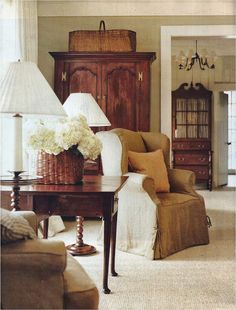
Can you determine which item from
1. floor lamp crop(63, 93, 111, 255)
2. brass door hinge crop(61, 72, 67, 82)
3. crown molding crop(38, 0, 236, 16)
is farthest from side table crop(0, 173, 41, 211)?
crown molding crop(38, 0, 236, 16)

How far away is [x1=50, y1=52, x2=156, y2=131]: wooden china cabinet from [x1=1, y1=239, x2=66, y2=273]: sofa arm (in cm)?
397

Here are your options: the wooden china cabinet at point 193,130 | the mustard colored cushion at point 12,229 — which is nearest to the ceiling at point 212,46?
the wooden china cabinet at point 193,130

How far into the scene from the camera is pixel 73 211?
2758 mm

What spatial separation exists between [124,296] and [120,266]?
2.30 ft

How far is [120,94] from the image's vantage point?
5586 mm

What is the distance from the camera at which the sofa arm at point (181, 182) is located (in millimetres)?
4535

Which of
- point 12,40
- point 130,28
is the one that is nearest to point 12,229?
point 12,40

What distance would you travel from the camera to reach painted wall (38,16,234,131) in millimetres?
5906

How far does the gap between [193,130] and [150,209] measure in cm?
584

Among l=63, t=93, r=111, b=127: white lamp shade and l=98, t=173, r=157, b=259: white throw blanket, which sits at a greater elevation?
l=63, t=93, r=111, b=127: white lamp shade

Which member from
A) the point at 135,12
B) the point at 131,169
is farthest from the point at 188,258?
the point at 135,12

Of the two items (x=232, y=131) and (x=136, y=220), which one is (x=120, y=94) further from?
(x=232, y=131)

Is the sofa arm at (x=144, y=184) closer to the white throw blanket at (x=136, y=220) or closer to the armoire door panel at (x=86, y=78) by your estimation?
the white throw blanket at (x=136, y=220)

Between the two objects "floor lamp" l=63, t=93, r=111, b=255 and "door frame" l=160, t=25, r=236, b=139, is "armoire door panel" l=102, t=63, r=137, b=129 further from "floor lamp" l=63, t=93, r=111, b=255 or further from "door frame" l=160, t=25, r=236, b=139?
"floor lamp" l=63, t=93, r=111, b=255
